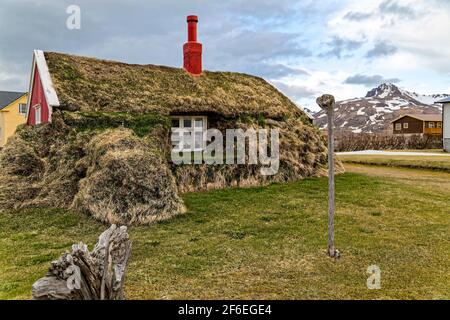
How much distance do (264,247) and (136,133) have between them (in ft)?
25.1

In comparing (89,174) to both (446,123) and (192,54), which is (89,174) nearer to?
(192,54)

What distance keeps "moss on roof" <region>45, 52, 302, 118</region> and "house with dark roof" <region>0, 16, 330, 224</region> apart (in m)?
0.05

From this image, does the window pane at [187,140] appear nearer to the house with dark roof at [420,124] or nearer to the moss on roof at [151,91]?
the moss on roof at [151,91]

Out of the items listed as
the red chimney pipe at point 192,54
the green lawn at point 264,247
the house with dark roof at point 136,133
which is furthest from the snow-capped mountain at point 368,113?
the green lawn at point 264,247

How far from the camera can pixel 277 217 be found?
10523 millimetres

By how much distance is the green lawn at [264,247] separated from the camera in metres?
5.96

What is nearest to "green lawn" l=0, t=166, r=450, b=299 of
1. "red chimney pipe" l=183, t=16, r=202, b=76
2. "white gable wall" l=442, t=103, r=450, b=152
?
"red chimney pipe" l=183, t=16, r=202, b=76

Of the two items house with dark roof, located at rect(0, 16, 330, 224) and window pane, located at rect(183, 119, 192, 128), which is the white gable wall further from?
window pane, located at rect(183, 119, 192, 128)

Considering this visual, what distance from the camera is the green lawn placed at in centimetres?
596

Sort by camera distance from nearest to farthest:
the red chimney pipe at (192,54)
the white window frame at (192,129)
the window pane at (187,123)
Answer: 1. the white window frame at (192,129)
2. the window pane at (187,123)
3. the red chimney pipe at (192,54)

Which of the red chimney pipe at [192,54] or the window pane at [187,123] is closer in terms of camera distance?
the window pane at [187,123]

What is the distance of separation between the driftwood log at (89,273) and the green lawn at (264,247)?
3.60 ft

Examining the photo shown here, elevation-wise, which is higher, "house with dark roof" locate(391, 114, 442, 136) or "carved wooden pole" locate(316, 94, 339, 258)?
"house with dark roof" locate(391, 114, 442, 136)

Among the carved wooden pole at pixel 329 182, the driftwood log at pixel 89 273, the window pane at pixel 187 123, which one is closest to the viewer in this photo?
the driftwood log at pixel 89 273
